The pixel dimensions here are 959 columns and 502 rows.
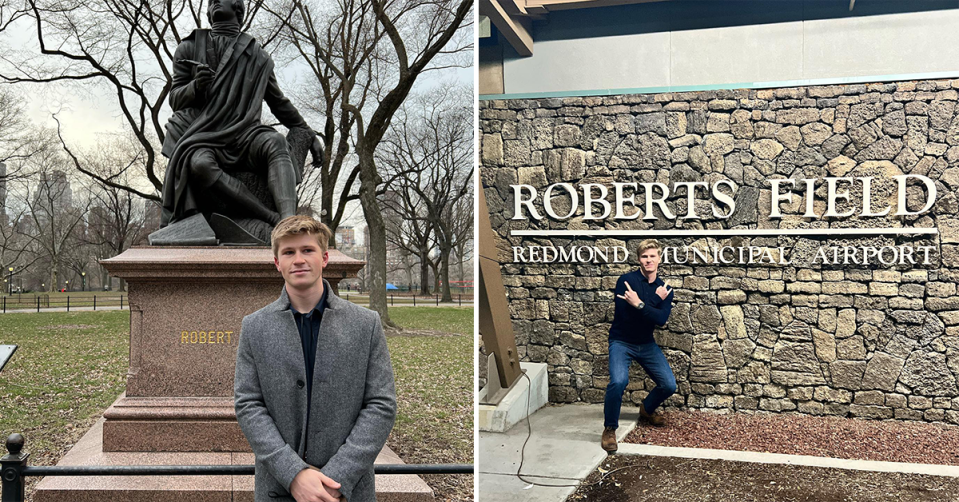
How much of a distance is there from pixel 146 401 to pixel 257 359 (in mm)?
2167

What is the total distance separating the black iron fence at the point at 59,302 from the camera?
1159 centimetres

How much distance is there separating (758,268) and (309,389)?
4531 millimetres

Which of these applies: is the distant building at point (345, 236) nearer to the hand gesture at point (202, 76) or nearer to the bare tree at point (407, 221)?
the bare tree at point (407, 221)

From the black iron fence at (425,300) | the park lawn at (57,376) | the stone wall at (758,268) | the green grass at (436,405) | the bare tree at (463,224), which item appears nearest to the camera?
the green grass at (436,405)

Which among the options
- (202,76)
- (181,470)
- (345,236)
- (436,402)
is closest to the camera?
(181,470)

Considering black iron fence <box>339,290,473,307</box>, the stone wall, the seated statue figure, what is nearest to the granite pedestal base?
the seated statue figure

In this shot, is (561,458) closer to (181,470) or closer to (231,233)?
(231,233)

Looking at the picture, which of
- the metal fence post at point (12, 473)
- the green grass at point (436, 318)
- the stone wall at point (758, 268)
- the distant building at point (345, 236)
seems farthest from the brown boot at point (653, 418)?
the distant building at point (345, 236)

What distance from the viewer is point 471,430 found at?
5.94 m

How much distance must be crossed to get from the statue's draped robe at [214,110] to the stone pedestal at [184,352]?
56cm

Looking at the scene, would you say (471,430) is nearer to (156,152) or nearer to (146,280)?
(146,280)

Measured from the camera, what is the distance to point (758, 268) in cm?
545

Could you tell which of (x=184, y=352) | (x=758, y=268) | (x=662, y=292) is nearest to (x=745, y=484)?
(x=662, y=292)

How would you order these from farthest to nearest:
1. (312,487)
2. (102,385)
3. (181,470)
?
(102,385)
(181,470)
(312,487)
